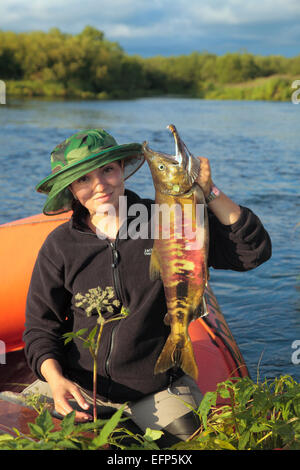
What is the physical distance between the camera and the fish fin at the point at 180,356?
68.1 inches

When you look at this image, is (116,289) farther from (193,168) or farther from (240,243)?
(193,168)

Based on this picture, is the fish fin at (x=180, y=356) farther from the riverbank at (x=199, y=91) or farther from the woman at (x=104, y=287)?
the riverbank at (x=199, y=91)

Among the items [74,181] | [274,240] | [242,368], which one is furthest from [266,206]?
[74,181]

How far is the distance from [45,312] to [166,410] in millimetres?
594

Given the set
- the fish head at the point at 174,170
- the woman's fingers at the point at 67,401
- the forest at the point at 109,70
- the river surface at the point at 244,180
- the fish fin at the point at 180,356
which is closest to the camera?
the fish head at the point at 174,170

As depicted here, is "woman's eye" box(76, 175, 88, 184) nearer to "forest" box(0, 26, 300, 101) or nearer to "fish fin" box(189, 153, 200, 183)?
"fish fin" box(189, 153, 200, 183)

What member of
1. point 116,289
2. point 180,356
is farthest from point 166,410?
point 116,289

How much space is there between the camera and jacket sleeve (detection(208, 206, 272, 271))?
5.78 ft

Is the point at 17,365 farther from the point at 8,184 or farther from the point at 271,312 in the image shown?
the point at 8,184

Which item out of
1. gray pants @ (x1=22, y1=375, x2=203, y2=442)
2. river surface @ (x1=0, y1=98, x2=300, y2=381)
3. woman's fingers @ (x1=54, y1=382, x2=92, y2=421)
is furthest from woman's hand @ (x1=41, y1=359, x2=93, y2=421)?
river surface @ (x1=0, y1=98, x2=300, y2=381)

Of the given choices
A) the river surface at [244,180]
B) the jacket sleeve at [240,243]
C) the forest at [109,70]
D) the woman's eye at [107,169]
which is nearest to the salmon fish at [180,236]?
the jacket sleeve at [240,243]

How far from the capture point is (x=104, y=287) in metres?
2.02

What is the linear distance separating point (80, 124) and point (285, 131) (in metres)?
6.81

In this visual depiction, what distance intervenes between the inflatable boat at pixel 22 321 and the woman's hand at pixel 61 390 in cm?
Result: 79
